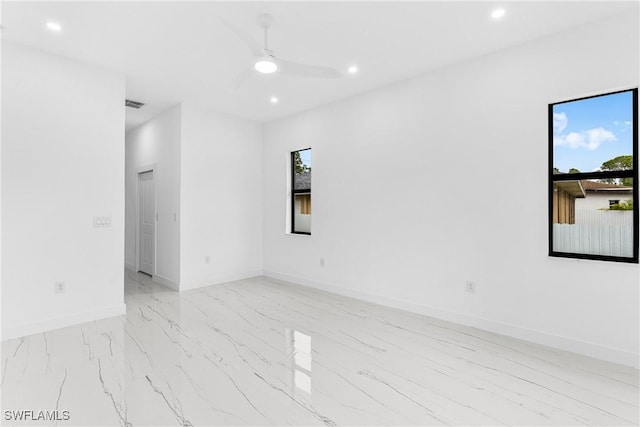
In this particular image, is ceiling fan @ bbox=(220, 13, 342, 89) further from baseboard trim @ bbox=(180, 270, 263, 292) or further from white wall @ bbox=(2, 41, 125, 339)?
baseboard trim @ bbox=(180, 270, 263, 292)

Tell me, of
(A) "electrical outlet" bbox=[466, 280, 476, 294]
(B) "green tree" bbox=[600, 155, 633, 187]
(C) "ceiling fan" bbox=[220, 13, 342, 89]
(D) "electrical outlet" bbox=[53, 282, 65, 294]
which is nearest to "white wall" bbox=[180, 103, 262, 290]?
(D) "electrical outlet" bbox=[53, 282, 65, 294]

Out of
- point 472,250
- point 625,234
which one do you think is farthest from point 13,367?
point 625,234

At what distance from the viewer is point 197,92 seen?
14.7 feet

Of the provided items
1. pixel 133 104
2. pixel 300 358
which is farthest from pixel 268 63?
pixel 133 104

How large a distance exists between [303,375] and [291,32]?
2888 mm

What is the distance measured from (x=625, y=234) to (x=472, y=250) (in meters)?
1.20

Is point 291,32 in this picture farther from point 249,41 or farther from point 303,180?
point 303,180

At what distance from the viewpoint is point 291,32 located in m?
2.93

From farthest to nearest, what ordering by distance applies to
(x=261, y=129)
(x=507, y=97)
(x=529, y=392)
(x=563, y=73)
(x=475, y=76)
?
(x=261, y=129) < (x=475, y=76) < (x=507, y=97) < (x=563, y=73) < (x=529, y=392)

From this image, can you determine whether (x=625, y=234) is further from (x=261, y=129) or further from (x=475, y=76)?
(x=261, y=129)

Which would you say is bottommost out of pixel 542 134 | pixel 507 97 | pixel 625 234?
pixel 625 234

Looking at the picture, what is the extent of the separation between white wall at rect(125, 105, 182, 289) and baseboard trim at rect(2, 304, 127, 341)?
1.21 metres

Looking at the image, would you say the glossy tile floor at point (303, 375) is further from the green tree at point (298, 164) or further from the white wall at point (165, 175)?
the green tree at point (298, 164)

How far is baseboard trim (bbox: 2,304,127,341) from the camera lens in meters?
3.13
